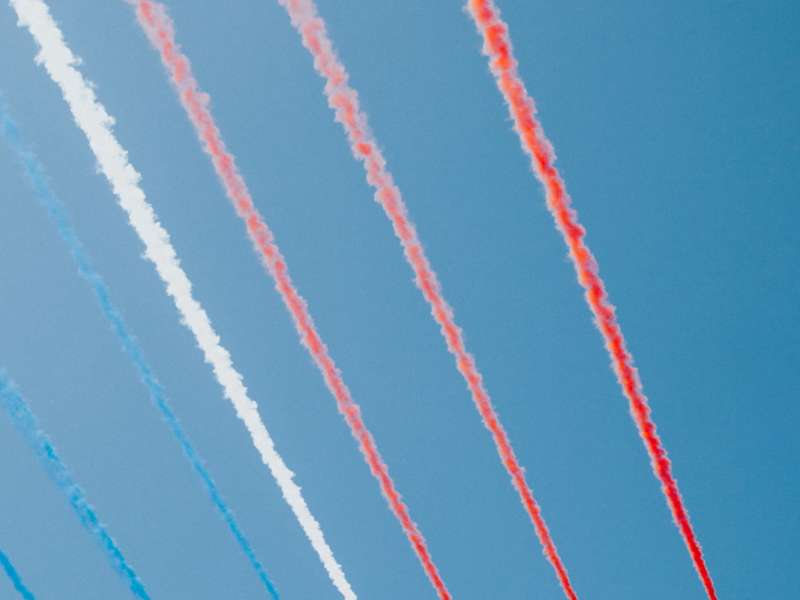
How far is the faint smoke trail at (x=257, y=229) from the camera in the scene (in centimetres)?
254

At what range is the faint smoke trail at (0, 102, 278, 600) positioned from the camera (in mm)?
2662

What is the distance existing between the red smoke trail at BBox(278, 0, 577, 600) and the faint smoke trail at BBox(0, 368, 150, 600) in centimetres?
242

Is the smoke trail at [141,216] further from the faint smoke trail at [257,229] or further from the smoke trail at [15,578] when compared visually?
the smoke trail at [15,578]

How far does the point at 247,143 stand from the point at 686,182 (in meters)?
2.36

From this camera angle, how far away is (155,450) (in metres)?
3.20

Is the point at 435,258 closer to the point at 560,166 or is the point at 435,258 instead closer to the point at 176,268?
the point at 560,166

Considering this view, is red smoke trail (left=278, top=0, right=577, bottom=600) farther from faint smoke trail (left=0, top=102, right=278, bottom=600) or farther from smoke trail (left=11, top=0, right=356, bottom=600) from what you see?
faint smoke trail (left=0, top=102, right=278, bottom=600)

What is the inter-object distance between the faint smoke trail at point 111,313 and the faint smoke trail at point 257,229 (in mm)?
861

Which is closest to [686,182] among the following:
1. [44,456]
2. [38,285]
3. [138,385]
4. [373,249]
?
[373,249]

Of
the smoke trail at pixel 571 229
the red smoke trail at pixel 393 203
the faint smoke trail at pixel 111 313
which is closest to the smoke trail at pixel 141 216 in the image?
the faint smoke trail at pixel 111 313

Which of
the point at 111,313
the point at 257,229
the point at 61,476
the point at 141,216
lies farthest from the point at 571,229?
the point at 61,476

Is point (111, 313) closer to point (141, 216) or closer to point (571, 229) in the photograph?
point (141, 216)

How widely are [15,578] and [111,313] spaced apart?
205 centimetres

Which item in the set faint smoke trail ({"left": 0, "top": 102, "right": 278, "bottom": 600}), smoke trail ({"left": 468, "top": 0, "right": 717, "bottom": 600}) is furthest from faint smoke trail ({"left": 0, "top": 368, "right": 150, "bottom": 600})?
smoke trail ({"left": 468, "top": 0, "right": 717, "bottom": 600})
